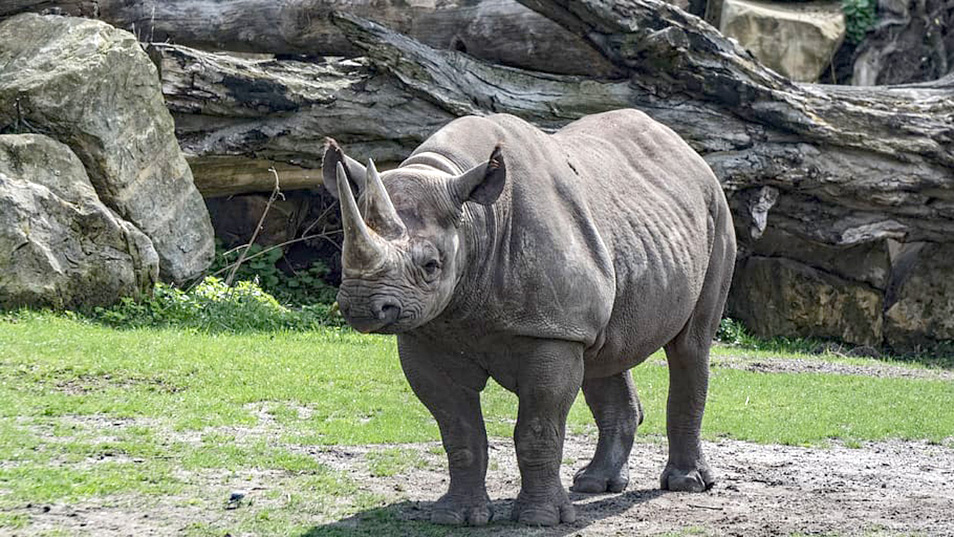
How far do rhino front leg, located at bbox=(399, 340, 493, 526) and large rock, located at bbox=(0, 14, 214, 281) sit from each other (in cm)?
711

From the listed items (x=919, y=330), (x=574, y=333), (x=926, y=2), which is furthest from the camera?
(x=926, y=2)

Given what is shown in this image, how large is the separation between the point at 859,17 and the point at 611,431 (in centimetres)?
1299

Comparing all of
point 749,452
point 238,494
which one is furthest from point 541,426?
point 749,452

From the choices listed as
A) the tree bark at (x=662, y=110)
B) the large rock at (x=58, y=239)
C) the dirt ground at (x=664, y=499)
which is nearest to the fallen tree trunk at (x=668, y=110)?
the tree bark at (x=662, y=110)

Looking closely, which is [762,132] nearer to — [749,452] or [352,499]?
[749,452]

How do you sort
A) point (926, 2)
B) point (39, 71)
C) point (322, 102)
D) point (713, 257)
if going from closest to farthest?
1. point (713, 257)
2. point (39, 71)
3. point (322, 102)
4. point (926, 2)

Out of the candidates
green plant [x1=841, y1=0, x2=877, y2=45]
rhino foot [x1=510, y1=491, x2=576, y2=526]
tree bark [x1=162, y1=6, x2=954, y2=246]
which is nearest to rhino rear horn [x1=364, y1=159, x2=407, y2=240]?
rhino foot [x1=510, y1=491, x2=576, y2=526]

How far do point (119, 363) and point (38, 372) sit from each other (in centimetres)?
70

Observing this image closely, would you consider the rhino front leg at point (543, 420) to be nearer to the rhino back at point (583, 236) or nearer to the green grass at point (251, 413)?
the rhino back at point (583, 236)

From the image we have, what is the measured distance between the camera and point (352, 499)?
7.12 m

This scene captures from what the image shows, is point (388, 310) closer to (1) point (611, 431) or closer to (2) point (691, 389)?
(1) point (611, 431)

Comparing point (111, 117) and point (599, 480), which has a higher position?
point (111, 117)

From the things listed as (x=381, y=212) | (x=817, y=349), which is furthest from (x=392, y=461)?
(x=817, y=349)

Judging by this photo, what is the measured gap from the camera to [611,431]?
8.03 metres
